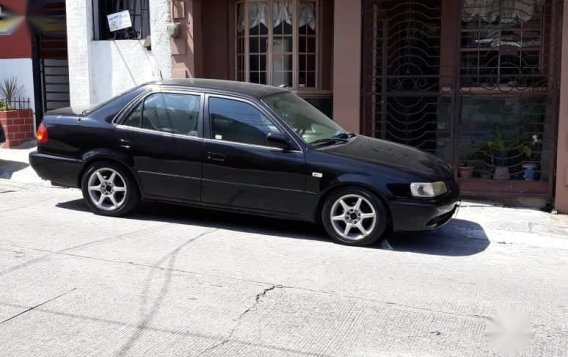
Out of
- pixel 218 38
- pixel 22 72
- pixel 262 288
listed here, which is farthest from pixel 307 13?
pixel 262 288

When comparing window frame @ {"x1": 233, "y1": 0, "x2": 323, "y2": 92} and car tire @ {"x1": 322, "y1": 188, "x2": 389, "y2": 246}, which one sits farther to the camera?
window frame @ {"x1": 233, "y1": 0, "x2": 323, "y2": 92}

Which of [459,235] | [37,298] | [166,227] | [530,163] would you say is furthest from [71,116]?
[530,163]

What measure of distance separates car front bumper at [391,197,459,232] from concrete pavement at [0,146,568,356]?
284 mm

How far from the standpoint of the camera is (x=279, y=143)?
696cm

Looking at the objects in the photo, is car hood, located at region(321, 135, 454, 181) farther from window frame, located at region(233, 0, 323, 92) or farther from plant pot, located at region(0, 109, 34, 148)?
plant pot, located at region(0, 109, 34, 148)

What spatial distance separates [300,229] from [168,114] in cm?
193

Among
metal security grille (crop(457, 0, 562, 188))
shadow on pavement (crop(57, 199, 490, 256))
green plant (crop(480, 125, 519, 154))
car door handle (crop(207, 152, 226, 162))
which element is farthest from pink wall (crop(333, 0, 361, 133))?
car door handle (crop(207, 152, 226, 162))

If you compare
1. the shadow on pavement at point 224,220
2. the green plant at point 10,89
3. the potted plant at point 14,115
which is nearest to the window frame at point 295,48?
the shadow on pavement at point 224,220

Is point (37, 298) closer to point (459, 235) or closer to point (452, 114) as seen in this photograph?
point (459, 235)

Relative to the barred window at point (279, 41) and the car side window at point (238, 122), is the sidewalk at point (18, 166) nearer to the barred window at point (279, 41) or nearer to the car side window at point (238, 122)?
the barred window at point (279, 41)

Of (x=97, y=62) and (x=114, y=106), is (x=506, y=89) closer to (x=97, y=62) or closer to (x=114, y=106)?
(x=114, y=106)

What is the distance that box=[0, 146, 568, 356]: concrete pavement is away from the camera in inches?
171

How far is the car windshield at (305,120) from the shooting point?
7176 mm

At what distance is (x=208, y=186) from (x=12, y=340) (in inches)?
129
